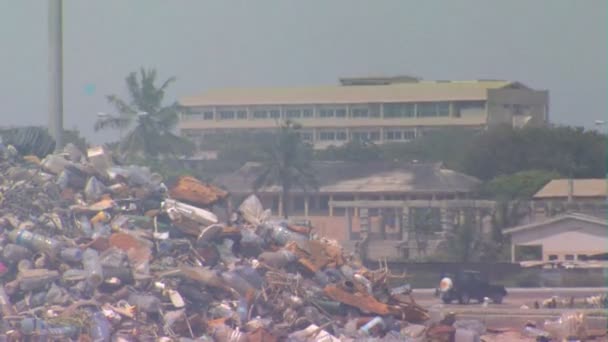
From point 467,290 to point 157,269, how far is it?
7.49 meters

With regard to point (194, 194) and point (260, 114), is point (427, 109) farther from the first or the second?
point (194, 194)

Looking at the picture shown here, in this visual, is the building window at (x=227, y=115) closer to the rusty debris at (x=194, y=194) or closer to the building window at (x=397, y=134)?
the building window at (x=397, y=134)

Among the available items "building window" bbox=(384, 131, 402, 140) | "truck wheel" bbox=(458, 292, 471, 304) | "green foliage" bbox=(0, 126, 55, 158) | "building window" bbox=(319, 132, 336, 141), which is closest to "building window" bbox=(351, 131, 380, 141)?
"building window" bbox=(384, 131, 402, 140)

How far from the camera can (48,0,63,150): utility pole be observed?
51.0 feet

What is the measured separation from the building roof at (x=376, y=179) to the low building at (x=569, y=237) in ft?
19.5

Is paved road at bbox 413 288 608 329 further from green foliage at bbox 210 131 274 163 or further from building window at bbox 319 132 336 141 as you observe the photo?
building window at bbox 319 132 336 141

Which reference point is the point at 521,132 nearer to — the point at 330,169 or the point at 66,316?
the point at 330,169

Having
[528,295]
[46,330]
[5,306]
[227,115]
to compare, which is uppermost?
[227,115]

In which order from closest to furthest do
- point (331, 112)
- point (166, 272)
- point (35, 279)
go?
point (35, 279) → point (166, 272) → point (331, 112)

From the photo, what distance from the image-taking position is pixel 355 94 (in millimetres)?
40312

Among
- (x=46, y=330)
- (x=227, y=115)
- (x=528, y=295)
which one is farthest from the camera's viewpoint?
(x=227, y=115)

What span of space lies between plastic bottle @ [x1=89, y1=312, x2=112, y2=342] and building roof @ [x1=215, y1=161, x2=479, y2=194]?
1867 centimetres

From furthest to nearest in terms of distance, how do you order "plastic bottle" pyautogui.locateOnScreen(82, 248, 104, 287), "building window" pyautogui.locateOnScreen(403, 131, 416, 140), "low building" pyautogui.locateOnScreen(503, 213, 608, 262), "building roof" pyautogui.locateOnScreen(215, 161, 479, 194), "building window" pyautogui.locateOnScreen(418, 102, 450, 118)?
1. "building window" pyautogui.locateOnScreen(403, 131, 416, 140)
2. "building window" pyautogui.locateOnScreen(418, 102, 450, 118)
3. "building roof" pyautogui.locateOnScreen(215, 161, 479, 194)
4. "low building" pyautogui.locateOnScreen(503, 213, 608, 262)
5. "plastic bottle" pyautogui.locateOnScreen(82, 248, 104, 287)

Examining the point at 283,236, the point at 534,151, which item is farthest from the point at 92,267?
the point at 534,151
